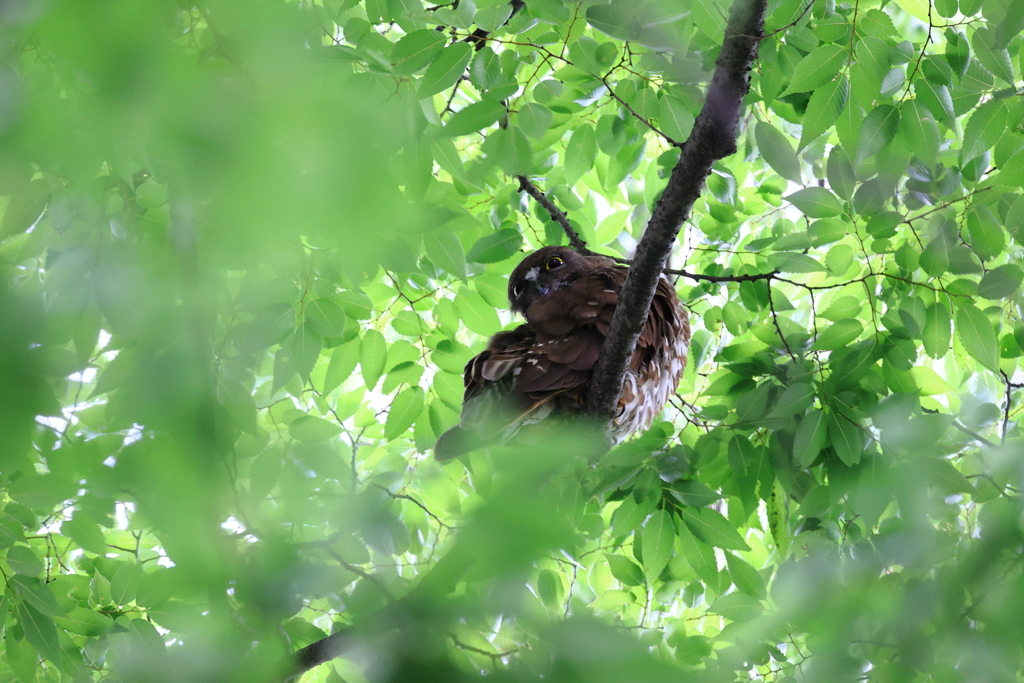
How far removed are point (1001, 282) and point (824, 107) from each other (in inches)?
39.9

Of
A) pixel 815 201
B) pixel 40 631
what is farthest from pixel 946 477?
pixel 40 631

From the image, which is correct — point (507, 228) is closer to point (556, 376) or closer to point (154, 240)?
point (556, 376)

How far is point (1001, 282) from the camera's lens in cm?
244

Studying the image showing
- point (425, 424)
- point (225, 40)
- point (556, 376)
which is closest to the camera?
point (225, 40)

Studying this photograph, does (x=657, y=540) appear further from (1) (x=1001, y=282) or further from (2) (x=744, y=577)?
(1) (x=1001, y=282)

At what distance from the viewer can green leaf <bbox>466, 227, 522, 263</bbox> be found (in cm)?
285

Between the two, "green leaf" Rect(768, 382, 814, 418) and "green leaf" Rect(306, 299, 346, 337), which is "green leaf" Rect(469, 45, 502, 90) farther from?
"green leaf" Rect(768, 382, 814, 418)

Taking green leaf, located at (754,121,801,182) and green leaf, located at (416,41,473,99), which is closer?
green leaf, located at (416,41,473,99)

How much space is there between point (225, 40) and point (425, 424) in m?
2.72

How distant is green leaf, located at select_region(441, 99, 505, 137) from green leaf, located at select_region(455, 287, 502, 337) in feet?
3.99

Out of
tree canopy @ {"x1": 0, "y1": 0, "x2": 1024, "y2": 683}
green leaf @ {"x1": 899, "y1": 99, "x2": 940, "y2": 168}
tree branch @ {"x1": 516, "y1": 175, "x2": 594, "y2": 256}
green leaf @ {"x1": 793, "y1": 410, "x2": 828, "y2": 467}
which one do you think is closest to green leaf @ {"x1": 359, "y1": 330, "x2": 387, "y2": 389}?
tree canopy @ {"x1": 0, "y1": 0, "x2": 1024, "y2": 683}

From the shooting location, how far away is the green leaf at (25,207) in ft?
2.17

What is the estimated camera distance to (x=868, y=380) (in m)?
2.93

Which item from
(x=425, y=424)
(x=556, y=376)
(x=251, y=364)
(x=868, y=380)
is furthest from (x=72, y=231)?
(x=868, y=380)
